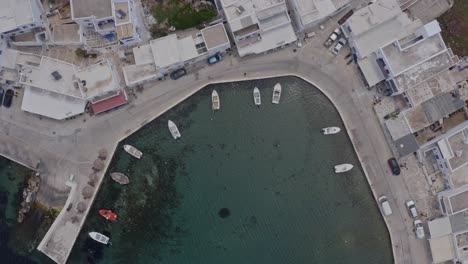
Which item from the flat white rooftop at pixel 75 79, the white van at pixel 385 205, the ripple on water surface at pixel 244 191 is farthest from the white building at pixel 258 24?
the white van at pixel 385 205

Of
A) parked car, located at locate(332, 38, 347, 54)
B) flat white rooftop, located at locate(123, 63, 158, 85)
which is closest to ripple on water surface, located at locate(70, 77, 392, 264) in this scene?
flat white rooftop, located at locate(123, 63, 158, 85)

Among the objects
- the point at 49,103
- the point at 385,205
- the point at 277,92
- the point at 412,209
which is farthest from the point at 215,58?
the point at 412,209

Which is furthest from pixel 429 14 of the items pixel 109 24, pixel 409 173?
pixel 109 24

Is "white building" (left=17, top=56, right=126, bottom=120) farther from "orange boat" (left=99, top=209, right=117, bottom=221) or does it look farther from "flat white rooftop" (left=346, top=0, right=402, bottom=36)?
"flat white rooftop" (left=346, top=0, right=402, bottom=36)

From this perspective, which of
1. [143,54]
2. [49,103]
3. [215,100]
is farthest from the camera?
[215,100]

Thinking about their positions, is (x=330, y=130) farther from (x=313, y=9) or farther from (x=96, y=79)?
(x=96, y=79)

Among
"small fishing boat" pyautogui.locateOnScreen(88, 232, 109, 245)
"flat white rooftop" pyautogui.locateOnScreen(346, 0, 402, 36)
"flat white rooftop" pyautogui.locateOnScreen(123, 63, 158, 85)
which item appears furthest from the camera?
"small fishing boat" pyautogui.locateOnScreen(88, 232, 109, 245)

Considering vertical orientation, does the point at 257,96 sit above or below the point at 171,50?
below

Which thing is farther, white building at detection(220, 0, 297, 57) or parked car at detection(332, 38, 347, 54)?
parked car at detection(332, 38, 347, 54)
